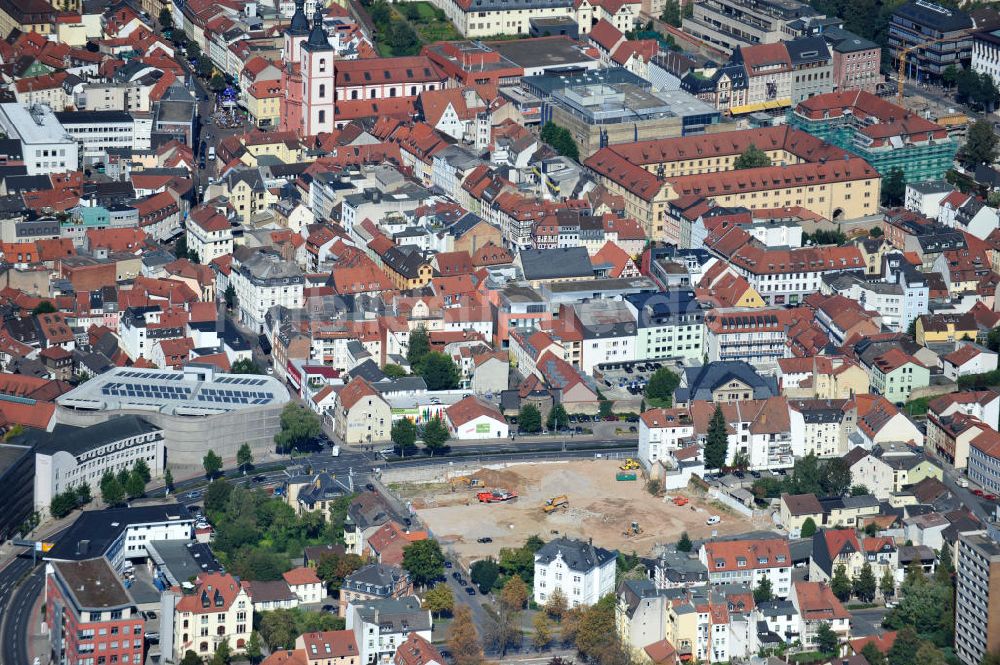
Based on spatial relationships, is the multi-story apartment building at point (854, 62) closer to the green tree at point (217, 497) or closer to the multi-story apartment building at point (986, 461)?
the multi-story apartment building at point (986, 461)

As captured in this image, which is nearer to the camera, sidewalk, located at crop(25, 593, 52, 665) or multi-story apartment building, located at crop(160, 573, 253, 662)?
multi-story apartment building, located at crop(160, 573, 253, 662)

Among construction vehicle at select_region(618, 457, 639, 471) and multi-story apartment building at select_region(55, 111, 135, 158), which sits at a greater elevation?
multi-story apartment building at select_region(55, 111, 135, 158)

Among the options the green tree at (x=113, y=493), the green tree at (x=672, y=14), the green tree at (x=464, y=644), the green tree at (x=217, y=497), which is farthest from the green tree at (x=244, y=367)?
the green tree at (x=672, y=14)

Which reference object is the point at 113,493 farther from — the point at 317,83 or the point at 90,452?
the point at 317,83

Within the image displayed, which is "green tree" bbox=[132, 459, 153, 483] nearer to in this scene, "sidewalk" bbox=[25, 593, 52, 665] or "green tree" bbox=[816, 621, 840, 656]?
"sidewalk" bbox=[25, 593, 52, 665]

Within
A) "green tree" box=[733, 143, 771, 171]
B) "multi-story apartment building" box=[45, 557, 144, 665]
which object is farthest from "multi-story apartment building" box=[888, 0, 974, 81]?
"multi-story apartment building" box=[45, 557, 144, 665]

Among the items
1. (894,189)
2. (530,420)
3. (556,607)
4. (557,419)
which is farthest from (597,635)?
(894,189)
